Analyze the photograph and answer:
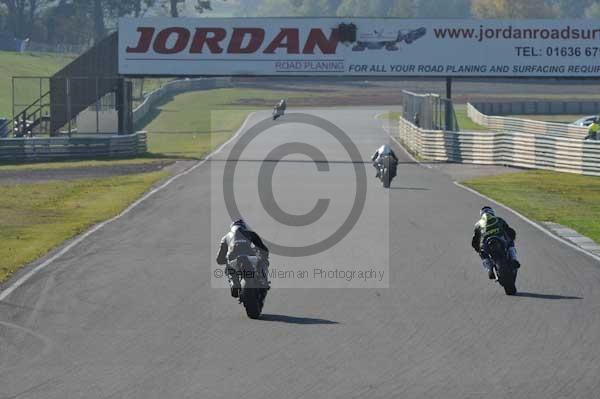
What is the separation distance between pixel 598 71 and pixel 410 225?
26644 mm

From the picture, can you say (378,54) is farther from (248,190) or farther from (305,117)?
Answer: (305,117)

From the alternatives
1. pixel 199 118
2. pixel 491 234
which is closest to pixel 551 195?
pixel 491 234

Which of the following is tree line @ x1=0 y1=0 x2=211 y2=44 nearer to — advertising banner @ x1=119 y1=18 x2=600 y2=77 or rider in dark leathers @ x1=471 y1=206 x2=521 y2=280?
advertising banner @ x1=119 y1=18 x2=600 y2=77

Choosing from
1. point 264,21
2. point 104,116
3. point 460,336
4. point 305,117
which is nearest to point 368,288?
point 460,336

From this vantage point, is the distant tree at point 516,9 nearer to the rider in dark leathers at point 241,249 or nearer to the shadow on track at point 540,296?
the shadow on track at point 540,296

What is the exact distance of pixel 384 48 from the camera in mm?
48625

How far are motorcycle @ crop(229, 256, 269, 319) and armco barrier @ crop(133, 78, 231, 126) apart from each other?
59.3 meters

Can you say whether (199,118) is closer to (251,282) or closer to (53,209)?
(53,209)

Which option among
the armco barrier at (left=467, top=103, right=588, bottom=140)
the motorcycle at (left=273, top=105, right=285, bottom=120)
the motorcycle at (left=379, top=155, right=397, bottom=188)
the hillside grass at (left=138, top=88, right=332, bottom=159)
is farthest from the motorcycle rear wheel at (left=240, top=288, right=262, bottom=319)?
the motorcycle at (left=273, top=105, right=285, bottom=120)

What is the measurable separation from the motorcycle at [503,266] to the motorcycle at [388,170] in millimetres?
16554

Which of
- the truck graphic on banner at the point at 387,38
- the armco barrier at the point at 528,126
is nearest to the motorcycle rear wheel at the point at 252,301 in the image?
the truck graphic on banner at the point at 387,38

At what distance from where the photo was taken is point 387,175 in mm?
33375

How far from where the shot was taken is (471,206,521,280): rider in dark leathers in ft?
55.0

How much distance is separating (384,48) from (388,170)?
16.2 meters
